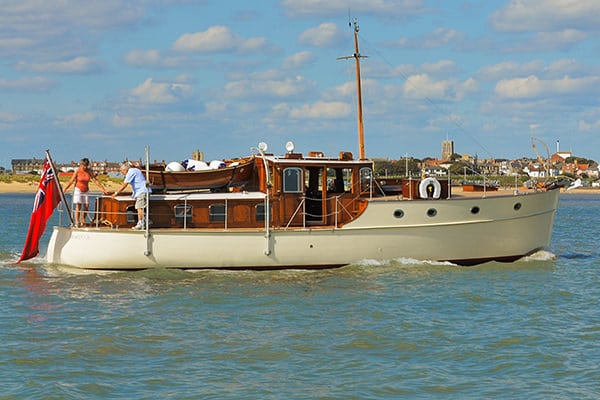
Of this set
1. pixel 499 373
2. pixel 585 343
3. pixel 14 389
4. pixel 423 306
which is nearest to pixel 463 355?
pixel 499 373

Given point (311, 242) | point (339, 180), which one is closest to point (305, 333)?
point (311, 242)

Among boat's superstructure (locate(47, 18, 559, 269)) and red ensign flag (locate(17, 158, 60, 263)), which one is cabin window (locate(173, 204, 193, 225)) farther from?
red ensign flag (locate(17, 158, 60, 263))

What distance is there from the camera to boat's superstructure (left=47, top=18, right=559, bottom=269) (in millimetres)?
22844

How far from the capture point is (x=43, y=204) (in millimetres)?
24141

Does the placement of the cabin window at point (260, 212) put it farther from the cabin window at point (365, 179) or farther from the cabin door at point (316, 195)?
the cabin window at point (365, 179)

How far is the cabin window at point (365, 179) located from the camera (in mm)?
24359

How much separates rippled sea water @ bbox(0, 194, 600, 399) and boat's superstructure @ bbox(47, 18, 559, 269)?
51 cm

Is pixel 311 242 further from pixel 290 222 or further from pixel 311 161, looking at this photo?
pixel 311 161

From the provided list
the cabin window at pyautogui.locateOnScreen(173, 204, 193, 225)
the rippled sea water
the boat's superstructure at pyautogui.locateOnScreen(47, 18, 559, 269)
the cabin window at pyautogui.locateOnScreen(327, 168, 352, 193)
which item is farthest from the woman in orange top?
the cabin window at pyautogui.locateOnScreen(327, 168, 352, 193)

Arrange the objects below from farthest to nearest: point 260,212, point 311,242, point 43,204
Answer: point 43,204, point 260,212, point 311,242

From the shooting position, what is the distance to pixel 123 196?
23609 mm

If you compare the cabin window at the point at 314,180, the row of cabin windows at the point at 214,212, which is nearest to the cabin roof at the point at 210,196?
the row of cabin windows at the point at 214,212

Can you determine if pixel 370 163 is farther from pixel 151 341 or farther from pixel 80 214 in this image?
pixel 151 341

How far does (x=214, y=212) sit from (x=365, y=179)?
15.0ft
